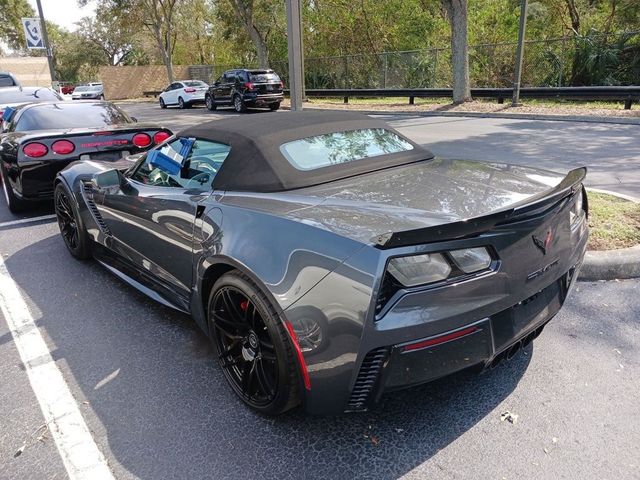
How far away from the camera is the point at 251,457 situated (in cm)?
224

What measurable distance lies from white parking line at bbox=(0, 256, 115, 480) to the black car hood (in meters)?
1.37

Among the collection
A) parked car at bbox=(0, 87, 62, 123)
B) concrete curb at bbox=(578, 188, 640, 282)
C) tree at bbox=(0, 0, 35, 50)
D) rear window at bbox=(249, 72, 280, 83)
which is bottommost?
concrete curb at bbox=(578, 188, 640, 282)

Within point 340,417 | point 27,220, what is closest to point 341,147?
point 340,417

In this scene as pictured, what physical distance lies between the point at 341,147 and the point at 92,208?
235 cm

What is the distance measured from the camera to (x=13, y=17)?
2339 inches

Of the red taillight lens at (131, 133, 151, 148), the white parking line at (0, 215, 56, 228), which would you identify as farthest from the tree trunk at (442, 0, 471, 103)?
the white parking line at (0, 215, 56, 228)

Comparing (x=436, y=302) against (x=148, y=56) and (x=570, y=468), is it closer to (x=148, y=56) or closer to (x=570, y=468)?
(x=570, y=468)

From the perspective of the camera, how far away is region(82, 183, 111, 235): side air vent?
13.3ft

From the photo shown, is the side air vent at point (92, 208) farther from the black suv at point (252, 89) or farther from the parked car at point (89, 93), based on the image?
the parked car at point (89, 93)

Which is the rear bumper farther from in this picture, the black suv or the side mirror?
the side mirror

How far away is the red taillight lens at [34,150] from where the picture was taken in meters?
5.92

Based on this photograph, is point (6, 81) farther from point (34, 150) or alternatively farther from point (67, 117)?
point (34, 150)

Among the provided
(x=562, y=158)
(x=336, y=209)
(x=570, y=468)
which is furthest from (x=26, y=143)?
(x=562, y=158)

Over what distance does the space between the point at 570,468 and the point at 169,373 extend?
214 centimetres
